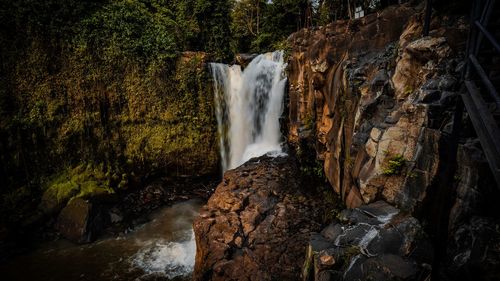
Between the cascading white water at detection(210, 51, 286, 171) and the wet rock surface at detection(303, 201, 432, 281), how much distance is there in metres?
8.11

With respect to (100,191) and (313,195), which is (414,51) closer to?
(313,195)

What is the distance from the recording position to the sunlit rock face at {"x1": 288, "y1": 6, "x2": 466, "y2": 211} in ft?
13.9

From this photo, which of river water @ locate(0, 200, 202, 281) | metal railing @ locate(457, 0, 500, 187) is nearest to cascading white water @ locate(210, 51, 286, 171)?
river water @ locate(0, 200, 202, 281)

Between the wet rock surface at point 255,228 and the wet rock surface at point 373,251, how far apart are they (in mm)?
1955

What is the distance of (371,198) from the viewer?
4.86 meters

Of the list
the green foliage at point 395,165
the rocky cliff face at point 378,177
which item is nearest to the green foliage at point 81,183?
the rocky cliff face at point 378,177

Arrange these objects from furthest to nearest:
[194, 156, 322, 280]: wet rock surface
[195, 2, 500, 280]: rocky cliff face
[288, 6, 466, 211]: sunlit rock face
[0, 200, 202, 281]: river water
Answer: [0, 200, 202, 281]: river water < [194, 156, 322, 280]: wet rock surface < [288, 6, 466, 211]: sunlit rock face < [195, 2, 500, 280]: rocky cliff face

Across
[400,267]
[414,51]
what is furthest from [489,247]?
[414,51]

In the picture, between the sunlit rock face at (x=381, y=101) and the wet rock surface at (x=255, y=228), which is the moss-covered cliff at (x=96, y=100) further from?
the sunlit rock face at (x=381, y=101)

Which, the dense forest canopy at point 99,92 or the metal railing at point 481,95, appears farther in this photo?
the dense forest canopy at point 99,92

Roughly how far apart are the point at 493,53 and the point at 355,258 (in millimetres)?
3755

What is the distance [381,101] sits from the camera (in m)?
5.66

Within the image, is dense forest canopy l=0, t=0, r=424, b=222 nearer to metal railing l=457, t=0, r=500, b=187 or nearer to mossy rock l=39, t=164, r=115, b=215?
mossy rock l=39, t=164, r=115, b=215

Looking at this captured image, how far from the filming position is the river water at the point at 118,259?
25.5ft
